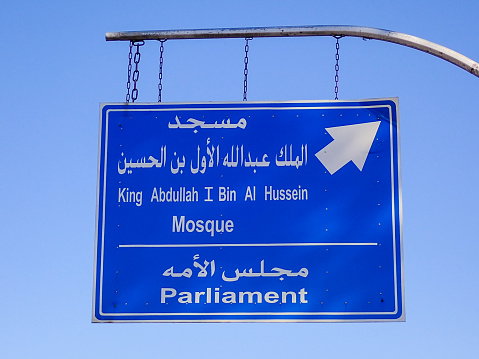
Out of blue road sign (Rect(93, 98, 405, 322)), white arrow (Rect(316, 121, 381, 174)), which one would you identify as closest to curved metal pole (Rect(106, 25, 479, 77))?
blue road sign (Rect(93, 98, 405, 322))

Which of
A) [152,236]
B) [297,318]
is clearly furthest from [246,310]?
[152,236]

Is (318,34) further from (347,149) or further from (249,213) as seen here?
(249,213)

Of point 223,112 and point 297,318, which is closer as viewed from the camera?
point 297,318

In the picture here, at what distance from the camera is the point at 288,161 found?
8258 mm

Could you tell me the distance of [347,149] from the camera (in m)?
8.24

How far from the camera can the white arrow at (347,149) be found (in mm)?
8227

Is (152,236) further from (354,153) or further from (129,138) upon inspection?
(354,153)

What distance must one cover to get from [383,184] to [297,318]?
4.14 feet

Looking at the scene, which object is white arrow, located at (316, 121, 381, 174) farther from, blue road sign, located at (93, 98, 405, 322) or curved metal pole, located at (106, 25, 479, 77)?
curved metal pole, located at (106, 25, 479, 77)

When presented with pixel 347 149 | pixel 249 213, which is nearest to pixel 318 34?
pixel 347 149

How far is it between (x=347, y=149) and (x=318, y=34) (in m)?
1.01

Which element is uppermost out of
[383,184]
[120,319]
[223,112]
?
[223,112]

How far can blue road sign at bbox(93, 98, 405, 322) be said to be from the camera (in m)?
7.92

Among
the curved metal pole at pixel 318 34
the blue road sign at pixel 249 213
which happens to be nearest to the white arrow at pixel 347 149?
the blue road sign at pixel 249 213
